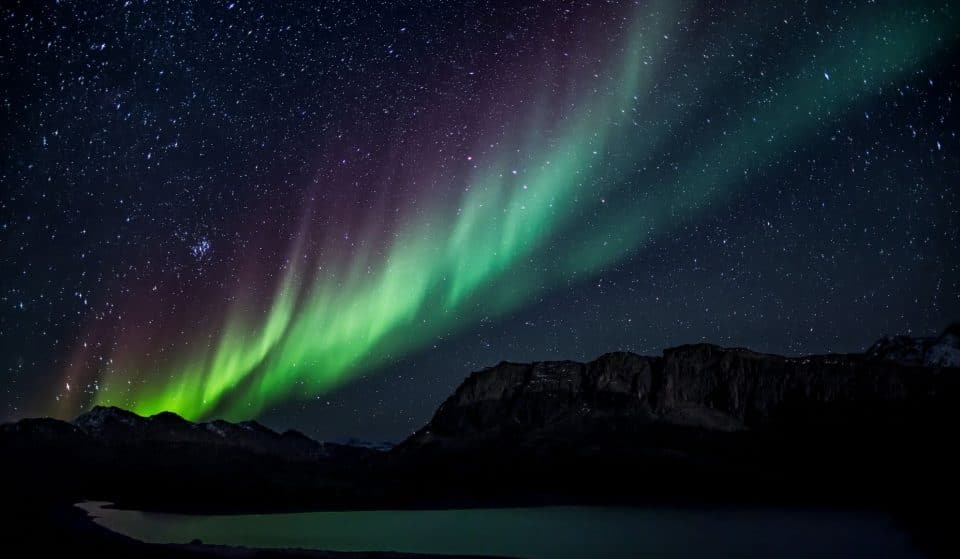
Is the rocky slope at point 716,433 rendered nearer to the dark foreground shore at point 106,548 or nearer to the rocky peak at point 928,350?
the rocky peak at point 928,350

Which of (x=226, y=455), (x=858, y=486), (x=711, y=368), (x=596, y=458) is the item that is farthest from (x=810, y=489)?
(x=226, y=455)

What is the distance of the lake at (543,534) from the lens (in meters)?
34.3

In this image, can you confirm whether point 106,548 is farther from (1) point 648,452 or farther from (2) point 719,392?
(2) point 719,392

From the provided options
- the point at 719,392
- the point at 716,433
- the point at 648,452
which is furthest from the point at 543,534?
the point at 719,392

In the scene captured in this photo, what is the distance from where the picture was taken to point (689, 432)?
155625 mm

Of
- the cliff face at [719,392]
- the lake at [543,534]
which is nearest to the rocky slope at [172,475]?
the lake at [543,534]

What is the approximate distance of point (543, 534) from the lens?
139 feet

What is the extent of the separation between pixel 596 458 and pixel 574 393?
55009 millimetres

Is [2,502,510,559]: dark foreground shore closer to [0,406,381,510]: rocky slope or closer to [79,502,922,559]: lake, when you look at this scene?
[79,502,922,559]: lake

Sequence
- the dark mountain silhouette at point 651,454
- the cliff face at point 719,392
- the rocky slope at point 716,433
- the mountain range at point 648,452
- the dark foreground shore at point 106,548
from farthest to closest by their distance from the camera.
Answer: the cliff face at point 719,392, the rocky slope at point 716,433, the mountain range at point 648,452, the dark mountain silhouette at point 651,454, the dark foreground shore at point 106,548

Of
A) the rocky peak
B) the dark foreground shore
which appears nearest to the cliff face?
the rocky peak

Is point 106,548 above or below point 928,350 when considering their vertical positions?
below

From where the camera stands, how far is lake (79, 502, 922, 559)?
34.3 metres

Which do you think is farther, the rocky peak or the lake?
the rocky peak
